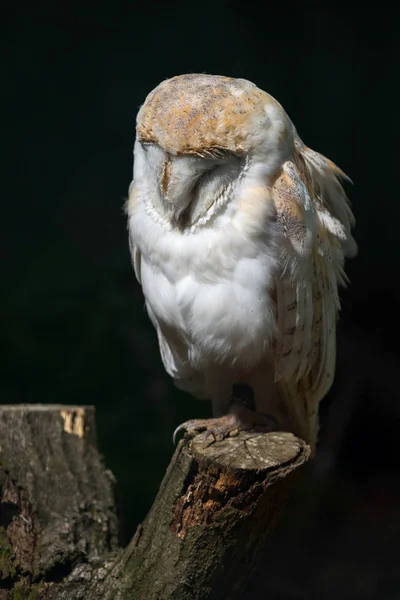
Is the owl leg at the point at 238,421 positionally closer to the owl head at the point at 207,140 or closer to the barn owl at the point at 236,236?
the barn owl at the point at 236,236

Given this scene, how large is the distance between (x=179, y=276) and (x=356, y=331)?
1613 millimetres

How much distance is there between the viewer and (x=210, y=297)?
6.15 ft

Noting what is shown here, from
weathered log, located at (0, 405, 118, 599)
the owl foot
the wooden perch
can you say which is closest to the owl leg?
the owl foot

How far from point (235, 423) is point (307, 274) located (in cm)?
47

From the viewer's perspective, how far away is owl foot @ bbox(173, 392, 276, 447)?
199 centimetres

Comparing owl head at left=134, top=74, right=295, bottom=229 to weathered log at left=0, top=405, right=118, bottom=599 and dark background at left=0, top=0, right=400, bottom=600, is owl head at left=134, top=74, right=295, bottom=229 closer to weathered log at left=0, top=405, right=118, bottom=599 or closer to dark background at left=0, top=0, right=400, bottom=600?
weathered log at left=0, top=405, right=118, bottom=599

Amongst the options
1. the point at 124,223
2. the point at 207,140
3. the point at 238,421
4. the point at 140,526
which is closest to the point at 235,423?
the point at 238,421

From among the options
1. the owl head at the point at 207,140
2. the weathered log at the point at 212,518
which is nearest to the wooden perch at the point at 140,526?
the weathered log at the point at 212,518

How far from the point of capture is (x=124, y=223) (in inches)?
133

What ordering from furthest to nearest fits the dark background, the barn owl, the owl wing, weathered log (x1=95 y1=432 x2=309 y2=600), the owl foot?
the dark background → the owl foot → the owl wing → the barn owl → weathered log (x1=95 y1=432 x2=309 y2=600)

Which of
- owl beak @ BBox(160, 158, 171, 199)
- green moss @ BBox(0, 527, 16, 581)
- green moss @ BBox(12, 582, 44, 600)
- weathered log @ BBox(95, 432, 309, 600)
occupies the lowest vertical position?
green moss @ BBox(12, 582, 44, 600)

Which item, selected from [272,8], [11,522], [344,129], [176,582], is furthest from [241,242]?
[272,8]

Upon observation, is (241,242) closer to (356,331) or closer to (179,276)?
(179,276)

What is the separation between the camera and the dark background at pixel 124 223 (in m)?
3.15
